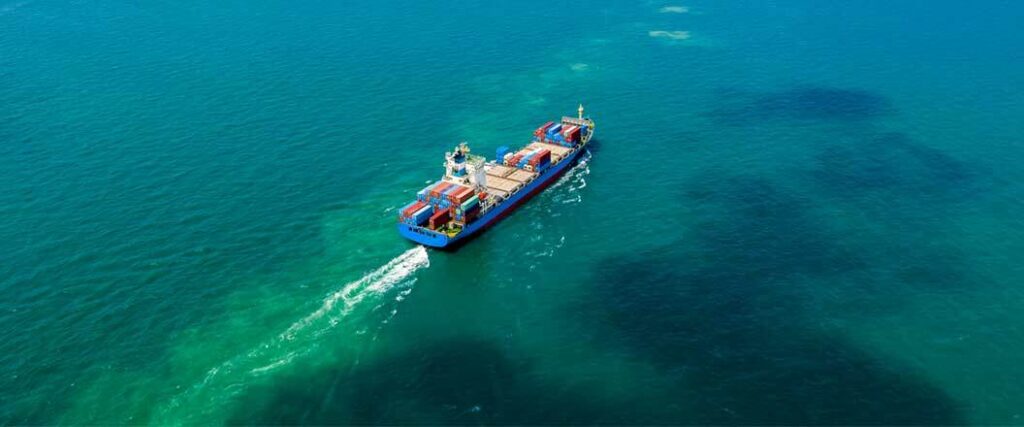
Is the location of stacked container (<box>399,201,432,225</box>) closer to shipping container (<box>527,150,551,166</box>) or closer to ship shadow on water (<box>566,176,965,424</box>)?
shipping container (<box>527,150,551,166</box>)

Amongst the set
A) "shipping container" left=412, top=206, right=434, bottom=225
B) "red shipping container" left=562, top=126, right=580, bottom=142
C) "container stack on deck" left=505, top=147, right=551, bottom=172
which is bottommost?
"shipping container" left=412, top=206, right=434, bottom=225

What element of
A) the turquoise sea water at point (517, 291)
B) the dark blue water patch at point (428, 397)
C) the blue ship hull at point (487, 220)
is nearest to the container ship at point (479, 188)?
the blue ship hull at point (487, 220)

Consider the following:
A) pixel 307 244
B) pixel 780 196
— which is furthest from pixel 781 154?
pixel 307 244

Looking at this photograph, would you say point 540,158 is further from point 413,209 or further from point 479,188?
point 413,209

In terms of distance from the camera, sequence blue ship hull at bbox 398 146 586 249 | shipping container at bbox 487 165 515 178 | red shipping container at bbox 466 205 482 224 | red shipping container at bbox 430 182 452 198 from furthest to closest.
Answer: shipping container at bbox 487 165 515 178
red shipping container at bbox 430 182 452 198
red shipping container at bbox 466 205 482 224
blue ship hull at bbox 398 146 586 249

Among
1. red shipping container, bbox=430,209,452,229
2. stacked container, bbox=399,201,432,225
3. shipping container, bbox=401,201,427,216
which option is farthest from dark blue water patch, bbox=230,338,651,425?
shipping container, bbox=401,201,427,216

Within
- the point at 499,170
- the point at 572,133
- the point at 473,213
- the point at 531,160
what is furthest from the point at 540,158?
the point at 473,213

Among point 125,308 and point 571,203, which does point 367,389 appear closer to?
point 125,308
